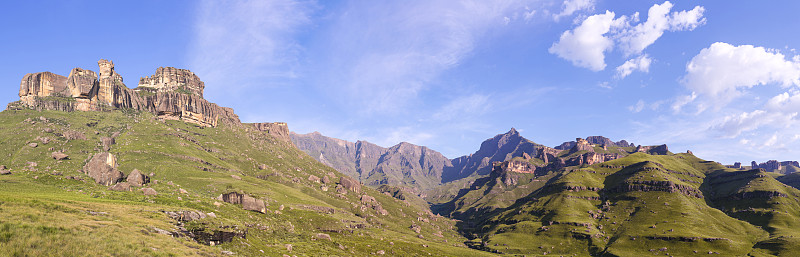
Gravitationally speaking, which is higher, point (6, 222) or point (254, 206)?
point (6, 222)

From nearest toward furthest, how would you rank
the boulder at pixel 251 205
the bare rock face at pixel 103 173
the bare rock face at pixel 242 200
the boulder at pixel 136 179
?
the bare rock face at pixel 242 200
the boulder at pixel 251 205
the bare rock face at pixel 103 173
the boulder at pixel 136 179

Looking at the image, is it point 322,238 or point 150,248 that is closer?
point 150,248

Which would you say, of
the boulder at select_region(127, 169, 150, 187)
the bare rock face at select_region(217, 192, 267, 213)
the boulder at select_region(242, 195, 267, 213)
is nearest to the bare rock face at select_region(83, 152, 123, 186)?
the boulder at select_region(127, 169, 150, 187)

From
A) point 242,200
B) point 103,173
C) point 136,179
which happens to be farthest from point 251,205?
point 103,173

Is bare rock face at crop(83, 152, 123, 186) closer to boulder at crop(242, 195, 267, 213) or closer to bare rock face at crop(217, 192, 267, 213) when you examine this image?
bare rock face at crop(217, 192, 267, 213)

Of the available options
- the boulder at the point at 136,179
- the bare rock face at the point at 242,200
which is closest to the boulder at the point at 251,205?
the bare rock face at the point at 242,200

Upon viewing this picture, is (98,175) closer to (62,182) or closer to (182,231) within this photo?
(62,182)

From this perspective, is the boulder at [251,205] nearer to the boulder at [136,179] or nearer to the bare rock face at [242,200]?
the bare rock face at [242,200]

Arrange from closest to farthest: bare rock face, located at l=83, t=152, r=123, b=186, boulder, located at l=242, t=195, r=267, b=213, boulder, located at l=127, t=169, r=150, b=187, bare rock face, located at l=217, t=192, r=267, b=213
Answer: bare rock face, located at l=217, t=192, r=267, b=213, boulder, located at l=242, t=195, r=267, b=213, bare rock face, located at l=83, t=152, r=123, b=186, boulder, located at l=127, t=169, r=150, b=187

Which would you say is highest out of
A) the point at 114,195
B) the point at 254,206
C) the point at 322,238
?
the point at 114,195

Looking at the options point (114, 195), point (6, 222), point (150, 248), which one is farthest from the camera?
point (114, 195)

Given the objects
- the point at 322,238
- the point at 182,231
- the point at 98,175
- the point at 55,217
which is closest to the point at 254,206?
the point at 322,238

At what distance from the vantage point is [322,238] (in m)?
169

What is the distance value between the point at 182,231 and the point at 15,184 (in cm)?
15167
